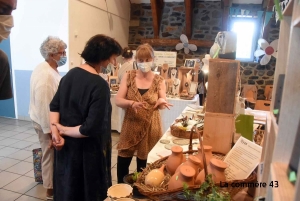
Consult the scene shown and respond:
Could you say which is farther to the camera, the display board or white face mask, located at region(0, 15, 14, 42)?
the display board

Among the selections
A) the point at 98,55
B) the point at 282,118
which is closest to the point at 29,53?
the point at 98,55

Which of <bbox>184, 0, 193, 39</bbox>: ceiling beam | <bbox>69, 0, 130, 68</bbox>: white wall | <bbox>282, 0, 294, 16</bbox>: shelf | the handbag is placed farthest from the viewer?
<bbox>184, 0, 193, 39</bbox>: ceiling beam

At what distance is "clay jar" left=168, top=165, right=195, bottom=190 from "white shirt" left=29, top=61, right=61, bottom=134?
1372 millimetres

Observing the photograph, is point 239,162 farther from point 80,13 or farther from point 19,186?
point 80,13

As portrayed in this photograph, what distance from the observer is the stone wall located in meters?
6.09

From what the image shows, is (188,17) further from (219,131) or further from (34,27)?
(219,131)

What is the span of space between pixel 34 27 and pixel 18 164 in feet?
8.35

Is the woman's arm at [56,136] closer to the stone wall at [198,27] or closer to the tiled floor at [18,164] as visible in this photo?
the tiled floor at [18,164]

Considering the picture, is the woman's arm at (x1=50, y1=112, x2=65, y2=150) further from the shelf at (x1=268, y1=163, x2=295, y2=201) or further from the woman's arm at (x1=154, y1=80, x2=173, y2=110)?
the shelf at (x1=268, y1=163, x2=295, y2=201)

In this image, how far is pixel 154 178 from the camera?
1.03 meters

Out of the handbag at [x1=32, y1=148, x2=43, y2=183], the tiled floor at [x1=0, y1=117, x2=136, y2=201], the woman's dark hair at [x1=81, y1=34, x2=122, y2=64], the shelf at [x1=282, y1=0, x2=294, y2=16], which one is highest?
the shelf at [x1=282, y1=0, x2=294, y2=16]

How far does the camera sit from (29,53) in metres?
4.45

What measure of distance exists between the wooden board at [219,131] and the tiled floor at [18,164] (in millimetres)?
1514

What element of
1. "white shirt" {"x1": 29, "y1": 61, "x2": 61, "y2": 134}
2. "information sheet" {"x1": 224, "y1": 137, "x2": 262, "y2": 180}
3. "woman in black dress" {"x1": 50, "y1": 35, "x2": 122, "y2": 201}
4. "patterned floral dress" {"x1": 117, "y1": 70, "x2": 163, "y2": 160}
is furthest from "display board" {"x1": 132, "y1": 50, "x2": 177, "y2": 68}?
"information sheet" {"x1": 224, "y1": 137, "x2": 262, "y2": 180}
